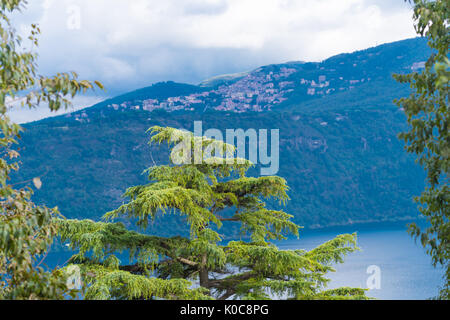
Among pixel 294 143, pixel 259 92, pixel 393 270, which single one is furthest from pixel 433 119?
pixel 259 92

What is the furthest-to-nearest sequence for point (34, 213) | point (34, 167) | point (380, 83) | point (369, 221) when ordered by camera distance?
point (380, 83) < point (369, 221) < point (34, 167) < point (34, 213)

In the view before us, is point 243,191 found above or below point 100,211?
above

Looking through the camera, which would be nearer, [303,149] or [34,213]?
[34,213]

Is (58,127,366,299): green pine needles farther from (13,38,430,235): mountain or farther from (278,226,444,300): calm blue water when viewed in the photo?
(13,38,430,235): mountain

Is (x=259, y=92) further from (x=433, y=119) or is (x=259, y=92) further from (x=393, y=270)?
(x=433, y=119)

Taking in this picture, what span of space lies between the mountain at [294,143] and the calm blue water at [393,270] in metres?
17.6

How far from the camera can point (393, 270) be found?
2870 cm

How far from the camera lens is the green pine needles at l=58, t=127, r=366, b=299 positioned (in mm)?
5395

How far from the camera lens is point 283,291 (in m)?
5.52

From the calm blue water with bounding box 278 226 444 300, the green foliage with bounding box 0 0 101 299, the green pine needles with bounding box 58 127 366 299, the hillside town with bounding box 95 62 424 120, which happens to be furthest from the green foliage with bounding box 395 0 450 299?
the hillside town with bounding box 95 62 424 120

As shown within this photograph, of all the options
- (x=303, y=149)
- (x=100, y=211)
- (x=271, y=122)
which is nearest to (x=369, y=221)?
(x=303, y=149)

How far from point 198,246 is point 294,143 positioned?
72.1m
